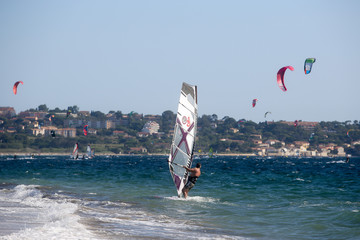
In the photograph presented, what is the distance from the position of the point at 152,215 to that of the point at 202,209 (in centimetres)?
204

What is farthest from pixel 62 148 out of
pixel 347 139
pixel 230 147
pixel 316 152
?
pixel 347 139

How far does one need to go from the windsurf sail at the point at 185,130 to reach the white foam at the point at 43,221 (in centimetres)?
364

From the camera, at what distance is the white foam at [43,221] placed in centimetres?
903

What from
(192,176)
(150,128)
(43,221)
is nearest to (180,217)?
(192,176)

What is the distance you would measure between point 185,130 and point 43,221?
5865 mm

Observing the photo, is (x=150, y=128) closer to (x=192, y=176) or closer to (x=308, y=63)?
(x=308, y=63)

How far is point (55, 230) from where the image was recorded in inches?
373

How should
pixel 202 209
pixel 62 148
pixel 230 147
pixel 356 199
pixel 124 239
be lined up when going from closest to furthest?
pixel 124 239, pixel 202 209, pixel 356 199, pixel 62 148, pixel 230 147

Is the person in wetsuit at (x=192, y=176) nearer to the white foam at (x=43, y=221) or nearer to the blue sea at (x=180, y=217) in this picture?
the blue sea at (x=180, y=217)

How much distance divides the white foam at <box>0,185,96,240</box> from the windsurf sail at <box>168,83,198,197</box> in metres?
3.64

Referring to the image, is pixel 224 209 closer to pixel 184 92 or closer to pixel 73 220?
pixel 184 92

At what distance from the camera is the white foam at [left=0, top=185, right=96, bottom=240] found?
29.6 feet

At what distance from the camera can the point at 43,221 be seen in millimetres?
10883

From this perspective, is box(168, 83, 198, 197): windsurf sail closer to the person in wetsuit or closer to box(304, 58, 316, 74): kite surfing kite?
the person in wetsuit
